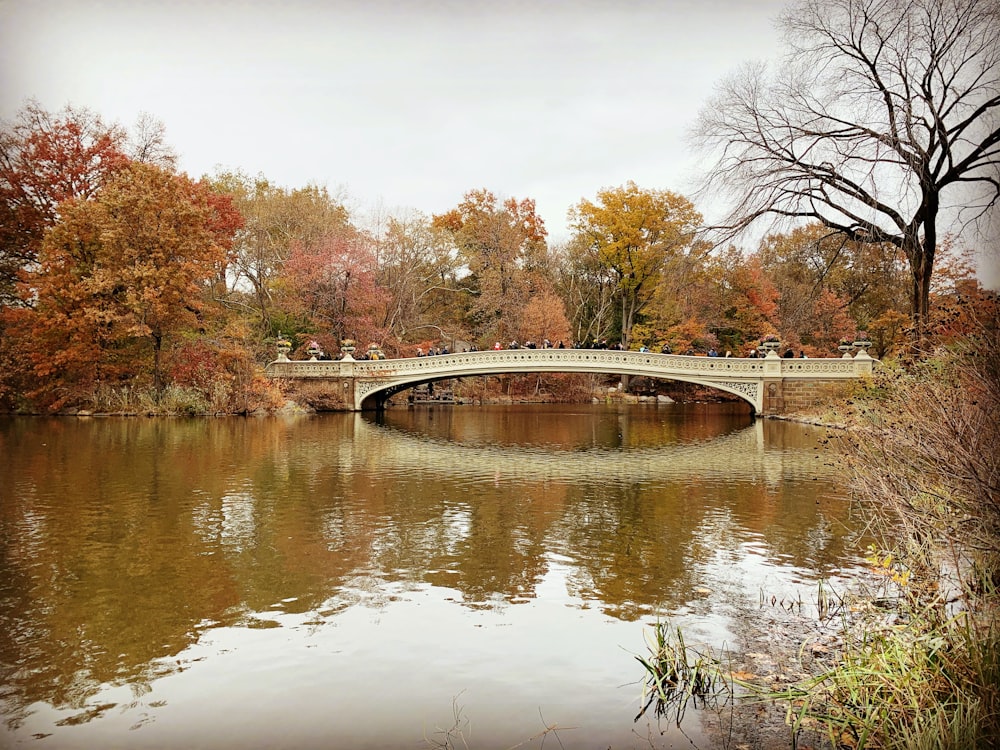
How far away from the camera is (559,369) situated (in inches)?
1076

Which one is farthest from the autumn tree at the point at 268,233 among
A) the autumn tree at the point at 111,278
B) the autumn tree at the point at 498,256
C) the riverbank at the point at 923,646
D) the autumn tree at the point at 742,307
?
the riverbank at the point at 923,646

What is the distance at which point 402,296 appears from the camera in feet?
119

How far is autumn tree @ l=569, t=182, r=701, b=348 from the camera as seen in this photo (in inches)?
1492

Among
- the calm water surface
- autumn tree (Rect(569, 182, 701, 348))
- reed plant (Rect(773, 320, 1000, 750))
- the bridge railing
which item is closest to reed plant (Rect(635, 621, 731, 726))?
the calm water surface

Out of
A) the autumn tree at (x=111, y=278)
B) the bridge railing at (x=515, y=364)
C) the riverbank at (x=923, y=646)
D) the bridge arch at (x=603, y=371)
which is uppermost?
the autumn tree at (x=111, y=278)

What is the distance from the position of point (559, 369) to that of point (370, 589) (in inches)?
866

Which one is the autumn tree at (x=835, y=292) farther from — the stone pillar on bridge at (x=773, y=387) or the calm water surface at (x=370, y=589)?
the calm water surface at (x=370, y=589)

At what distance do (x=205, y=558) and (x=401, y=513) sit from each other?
2546mm

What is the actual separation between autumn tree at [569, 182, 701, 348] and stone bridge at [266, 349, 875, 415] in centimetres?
1076

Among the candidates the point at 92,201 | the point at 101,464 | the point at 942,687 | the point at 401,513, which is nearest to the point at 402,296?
the point at 92,201

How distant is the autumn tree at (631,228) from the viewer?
3791 cm

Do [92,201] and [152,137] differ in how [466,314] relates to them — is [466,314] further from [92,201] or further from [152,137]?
[92,201]

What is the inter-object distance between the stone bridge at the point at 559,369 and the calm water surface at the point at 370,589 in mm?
14530

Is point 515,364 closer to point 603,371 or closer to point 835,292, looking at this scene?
point 603,371
